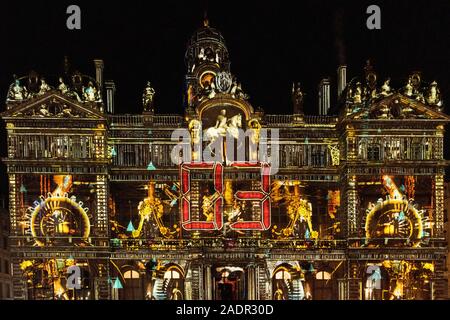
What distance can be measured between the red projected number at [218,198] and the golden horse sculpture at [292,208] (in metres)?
1.23

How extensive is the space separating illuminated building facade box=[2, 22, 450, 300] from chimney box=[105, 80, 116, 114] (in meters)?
0.84

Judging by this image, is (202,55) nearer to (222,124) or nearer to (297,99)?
(222,124)

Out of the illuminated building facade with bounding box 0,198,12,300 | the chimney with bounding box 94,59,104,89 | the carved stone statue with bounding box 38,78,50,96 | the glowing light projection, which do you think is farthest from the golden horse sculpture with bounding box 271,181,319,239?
the illuminated building facade with bounding box 0,198,12,300

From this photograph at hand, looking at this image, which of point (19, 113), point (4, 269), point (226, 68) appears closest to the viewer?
point (19, 113)

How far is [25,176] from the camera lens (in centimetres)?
3688

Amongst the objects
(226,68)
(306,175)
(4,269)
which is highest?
(226,68)

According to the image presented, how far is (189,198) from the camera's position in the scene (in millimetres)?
37750

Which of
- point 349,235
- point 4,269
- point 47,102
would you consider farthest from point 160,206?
point 4,269

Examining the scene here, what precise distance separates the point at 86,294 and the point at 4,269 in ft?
59.2

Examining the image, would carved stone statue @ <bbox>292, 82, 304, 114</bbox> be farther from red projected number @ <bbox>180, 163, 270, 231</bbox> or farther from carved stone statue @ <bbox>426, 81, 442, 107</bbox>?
carved stone statue @ <bbox>426, 81, 442, 107</bbox>

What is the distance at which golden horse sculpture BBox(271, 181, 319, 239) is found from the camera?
38.5 meters

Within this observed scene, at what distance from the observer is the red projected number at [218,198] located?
37312 mm

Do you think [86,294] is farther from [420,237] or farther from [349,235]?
[420,237]
